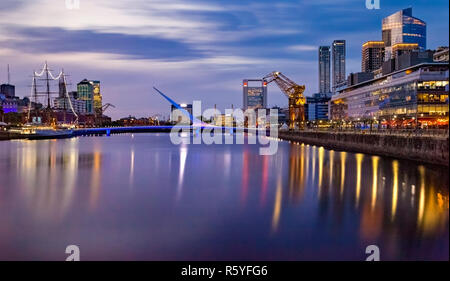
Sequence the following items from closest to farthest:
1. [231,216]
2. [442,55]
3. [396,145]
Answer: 1. [231,216]
2. [442,55]
3. [396,145]

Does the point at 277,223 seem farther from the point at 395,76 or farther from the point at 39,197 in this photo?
the point at 395,76

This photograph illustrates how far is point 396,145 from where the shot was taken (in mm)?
29062

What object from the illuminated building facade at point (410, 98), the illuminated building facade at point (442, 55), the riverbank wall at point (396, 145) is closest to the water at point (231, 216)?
the riverbank wall at point (396, 145)

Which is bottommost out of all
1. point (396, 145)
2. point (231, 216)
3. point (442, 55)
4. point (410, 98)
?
point (231, 216)

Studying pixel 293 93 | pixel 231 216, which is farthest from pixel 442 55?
pixel 293 93

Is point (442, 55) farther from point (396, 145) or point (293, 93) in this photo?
point (293, 93)

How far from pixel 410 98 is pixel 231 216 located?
63.4 metres

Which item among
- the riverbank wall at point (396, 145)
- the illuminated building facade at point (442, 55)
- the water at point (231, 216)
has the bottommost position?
the water at point (231, 216)

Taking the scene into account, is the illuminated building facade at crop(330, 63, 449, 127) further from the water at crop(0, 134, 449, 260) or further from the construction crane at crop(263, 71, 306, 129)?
the water at crop(0, 134, 449, 260)

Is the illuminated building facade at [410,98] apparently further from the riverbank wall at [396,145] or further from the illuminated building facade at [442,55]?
the illuminated building facade at [442,55]

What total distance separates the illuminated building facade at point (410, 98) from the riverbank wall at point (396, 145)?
15.7 metres

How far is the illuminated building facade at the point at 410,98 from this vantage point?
6506 cm

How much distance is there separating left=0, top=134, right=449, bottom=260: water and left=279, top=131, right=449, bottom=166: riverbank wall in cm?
98
